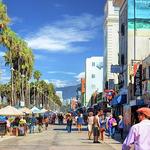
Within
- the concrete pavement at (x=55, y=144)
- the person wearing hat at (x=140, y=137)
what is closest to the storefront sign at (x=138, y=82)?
the concrete pavement at (x=55, y=144)

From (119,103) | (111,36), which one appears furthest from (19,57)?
(119,103)

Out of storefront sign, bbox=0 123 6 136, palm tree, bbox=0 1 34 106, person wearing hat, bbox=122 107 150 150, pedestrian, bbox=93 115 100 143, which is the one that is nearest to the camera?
person wearing hat, bbox=122 107 150 150

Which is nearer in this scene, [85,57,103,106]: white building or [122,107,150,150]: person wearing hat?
[122,107,150,150]: person wearing hat

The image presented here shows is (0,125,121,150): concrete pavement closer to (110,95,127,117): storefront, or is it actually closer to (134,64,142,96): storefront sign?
(134,64,142,96): storefront sign

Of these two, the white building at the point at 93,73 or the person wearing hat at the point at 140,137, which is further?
the white building at the point at 93,73

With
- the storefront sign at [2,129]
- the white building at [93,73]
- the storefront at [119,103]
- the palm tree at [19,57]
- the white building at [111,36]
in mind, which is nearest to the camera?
the storefront sign at [2,129]

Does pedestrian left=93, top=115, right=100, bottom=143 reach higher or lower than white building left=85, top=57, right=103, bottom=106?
lower

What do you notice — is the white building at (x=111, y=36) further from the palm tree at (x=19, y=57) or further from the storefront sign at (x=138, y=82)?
the storefront sign at (x=138, y=82)

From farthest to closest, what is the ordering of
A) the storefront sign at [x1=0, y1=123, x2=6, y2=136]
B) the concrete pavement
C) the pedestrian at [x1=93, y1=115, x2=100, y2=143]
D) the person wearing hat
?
the storefront sign at [x1=0, y1=123, x2=6, y2=136] < the pedestrian at [x1=93, y1=115, x2=100, y2=143] < the concrete pavement < the person wearing hat

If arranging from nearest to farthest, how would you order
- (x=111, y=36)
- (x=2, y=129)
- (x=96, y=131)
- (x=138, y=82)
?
(x=96, y=131), (x=2, y=129), (x=138, y=82), (x=111, y=36)

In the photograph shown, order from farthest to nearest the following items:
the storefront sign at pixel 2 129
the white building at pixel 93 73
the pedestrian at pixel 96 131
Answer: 1. the white building at pixel 93 73
2. the storefront sign at pixel 2 129
3. the pedestrian at pixel 96 131

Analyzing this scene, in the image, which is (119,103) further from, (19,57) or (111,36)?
(19,57)

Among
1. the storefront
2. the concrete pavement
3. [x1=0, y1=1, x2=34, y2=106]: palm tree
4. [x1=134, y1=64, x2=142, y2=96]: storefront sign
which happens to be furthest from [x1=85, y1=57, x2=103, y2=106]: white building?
the concrete pavement

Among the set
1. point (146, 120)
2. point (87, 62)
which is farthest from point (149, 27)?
point (87, 62)
